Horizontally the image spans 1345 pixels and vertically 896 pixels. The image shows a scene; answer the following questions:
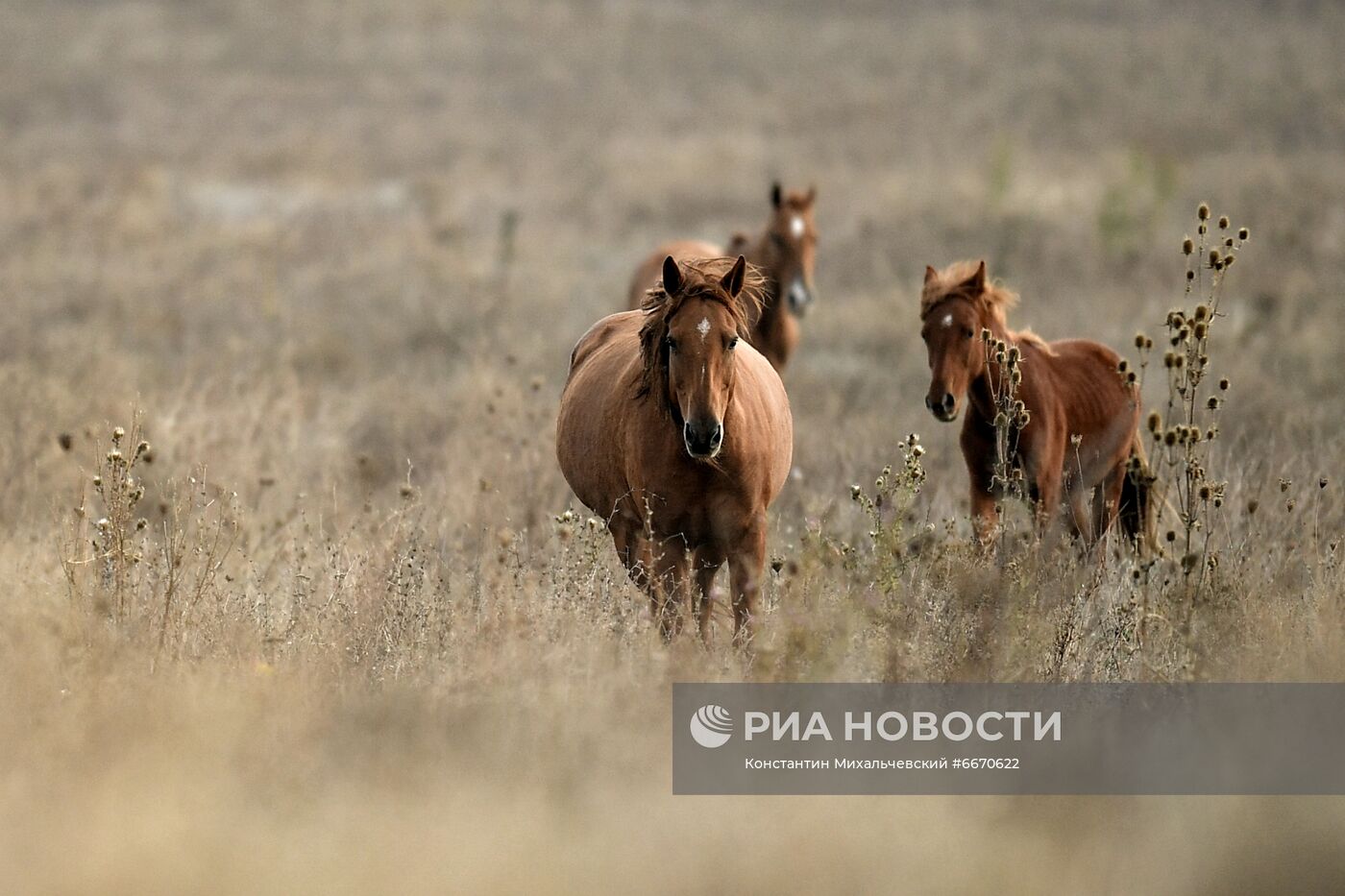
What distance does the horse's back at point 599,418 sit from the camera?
655 cm

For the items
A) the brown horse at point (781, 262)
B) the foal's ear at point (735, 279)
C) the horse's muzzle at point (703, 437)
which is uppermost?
the brown horse at point (781, 262)

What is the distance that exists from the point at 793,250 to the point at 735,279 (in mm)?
6444

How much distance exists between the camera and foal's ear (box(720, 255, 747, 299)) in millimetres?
6051

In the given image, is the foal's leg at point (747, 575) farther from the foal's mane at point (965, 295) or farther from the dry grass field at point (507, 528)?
the foal's mane at point (965, 295)

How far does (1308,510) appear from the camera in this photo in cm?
727

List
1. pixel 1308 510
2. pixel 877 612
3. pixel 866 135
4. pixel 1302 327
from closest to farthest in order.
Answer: pixel 877 612 → pixel 1308 510 → pixel 1302 327 → pixel 866 135

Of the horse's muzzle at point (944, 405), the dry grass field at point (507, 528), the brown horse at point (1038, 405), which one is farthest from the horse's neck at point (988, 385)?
the dry grass field at point (507, 528)

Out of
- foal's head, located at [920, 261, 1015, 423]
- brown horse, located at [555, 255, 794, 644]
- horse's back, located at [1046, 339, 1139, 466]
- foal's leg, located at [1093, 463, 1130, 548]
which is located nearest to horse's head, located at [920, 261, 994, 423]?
foal's head, located at [920, 261, 1015, 423]

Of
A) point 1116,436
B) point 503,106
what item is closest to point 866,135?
point 503,106

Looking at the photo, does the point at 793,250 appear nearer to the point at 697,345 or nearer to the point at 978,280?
the point at 978,280

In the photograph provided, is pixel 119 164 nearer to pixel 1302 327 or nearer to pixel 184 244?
pixel 184 244

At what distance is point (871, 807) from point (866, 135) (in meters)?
29.3

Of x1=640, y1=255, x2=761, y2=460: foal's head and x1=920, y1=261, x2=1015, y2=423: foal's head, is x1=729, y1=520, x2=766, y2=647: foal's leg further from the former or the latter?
x1=920, y1=261, x2=1015, y2=423: foal's head

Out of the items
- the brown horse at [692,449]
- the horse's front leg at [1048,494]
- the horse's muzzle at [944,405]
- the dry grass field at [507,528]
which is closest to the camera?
the dry grass field at [507,528]
